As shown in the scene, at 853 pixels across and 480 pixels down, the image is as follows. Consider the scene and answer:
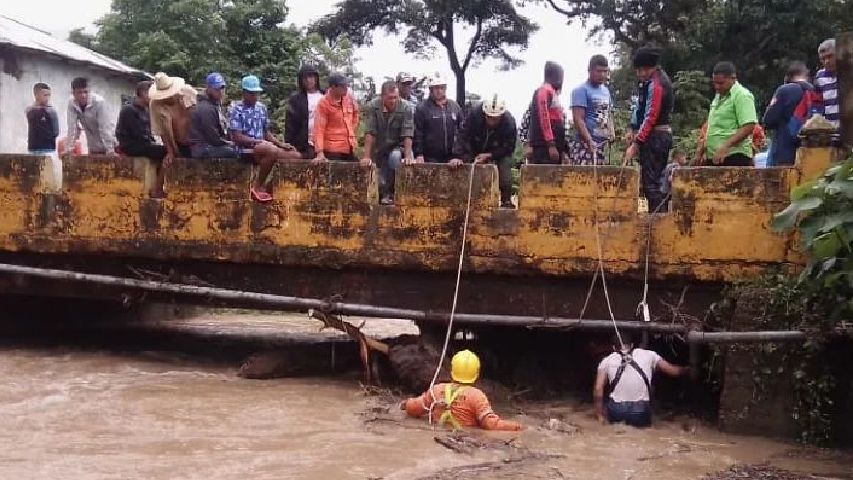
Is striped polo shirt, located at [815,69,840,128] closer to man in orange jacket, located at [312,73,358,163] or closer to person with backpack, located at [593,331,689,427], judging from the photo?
person with backpack, located at [593,331,689,427]

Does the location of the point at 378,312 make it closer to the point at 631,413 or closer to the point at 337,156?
the point at 337,156

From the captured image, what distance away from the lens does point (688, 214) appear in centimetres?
721

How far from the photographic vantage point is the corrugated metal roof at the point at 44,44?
51.0 feet

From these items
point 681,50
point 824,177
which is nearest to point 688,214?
point 824,177

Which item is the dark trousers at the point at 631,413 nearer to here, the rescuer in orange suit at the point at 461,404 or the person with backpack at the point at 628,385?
the person with backpack at the point at 628,385

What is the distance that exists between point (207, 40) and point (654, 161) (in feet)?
49.3

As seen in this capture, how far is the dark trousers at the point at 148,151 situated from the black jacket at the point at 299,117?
1.25m

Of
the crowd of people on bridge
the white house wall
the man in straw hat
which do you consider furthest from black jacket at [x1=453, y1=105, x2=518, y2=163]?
the white house wall

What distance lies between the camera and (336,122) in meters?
8.51

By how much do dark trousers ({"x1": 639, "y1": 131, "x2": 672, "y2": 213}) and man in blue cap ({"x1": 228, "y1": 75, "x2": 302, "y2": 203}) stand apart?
9.67ft

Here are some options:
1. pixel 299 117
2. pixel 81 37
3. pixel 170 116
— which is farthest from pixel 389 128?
pixel 81 37

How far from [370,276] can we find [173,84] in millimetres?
2433

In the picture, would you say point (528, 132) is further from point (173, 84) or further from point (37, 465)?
point (37, 465)

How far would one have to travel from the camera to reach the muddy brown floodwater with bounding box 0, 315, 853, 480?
550 centimetres
